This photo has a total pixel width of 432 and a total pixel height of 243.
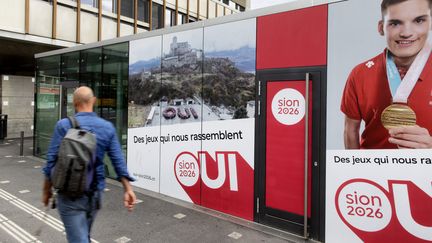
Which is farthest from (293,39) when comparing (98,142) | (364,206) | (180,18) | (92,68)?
(180,18)

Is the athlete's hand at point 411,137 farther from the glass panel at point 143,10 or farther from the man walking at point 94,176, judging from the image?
the glass panel at point 143,10

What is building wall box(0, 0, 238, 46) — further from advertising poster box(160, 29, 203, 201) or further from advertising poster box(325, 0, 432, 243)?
advertising poster box(325, 0, 432, 243)

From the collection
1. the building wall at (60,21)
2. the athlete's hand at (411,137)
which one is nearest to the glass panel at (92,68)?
the building wall at (60,21)

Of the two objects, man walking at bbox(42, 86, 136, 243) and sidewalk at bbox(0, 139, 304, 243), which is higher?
man walking at bbox(42, 86, 136, 243)

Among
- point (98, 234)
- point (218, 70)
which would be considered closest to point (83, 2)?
point (218, 70)

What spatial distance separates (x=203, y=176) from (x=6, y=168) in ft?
20.5

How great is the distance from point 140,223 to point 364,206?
3.22 meters

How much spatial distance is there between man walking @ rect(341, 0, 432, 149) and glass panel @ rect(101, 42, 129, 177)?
5100 millimetres

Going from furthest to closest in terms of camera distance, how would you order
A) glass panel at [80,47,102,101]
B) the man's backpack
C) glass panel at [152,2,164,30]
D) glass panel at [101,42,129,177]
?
1. glass panel at [152,2,164,30]
2. glass panel at [80,47,102,101]
3. glass panel at [101,42,129,177]
4. the man's backpack

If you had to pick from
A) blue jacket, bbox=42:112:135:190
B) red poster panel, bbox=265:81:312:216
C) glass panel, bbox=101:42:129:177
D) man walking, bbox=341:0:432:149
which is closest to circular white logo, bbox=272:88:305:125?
red poster panel, bbox=265:81:312:216

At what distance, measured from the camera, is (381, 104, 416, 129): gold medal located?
370 centimetres

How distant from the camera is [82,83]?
885 centimetres

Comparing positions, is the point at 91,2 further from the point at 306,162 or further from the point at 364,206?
the point at 364,206

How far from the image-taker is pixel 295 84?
4559mm
